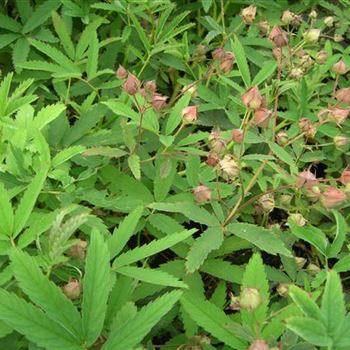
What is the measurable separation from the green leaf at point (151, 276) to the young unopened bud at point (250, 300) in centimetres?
15

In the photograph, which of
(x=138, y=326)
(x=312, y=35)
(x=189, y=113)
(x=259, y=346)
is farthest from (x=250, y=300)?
(x=312, y=35)

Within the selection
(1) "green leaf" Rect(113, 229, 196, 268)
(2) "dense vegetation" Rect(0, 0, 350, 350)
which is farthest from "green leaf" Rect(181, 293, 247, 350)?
(1) "green leaf" Rect(113, 229, 196, 268)

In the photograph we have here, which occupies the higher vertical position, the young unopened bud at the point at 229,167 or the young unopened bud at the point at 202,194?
the young unopened bud at the point at 229,167

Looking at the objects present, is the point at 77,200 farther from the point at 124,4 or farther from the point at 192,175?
the point at 124,4

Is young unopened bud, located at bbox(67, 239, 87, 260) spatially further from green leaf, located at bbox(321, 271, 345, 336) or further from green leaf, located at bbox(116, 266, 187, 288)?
green leaf, located at bbox(321, 271, 345, 336)

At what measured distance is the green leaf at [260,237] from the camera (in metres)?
1.35

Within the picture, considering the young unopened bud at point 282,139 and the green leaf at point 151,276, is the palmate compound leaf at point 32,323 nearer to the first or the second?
the green leaf at point 151,276

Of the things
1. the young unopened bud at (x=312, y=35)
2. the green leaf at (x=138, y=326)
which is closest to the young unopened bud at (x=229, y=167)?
the green leaf at (x=138, y=326)

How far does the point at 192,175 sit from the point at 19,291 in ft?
1.77

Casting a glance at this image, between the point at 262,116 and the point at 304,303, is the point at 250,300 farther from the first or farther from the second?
the point at 262,116

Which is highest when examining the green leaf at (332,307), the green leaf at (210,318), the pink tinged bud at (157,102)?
the pink tinged bud at (157,102)

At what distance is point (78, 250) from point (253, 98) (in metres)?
0.53

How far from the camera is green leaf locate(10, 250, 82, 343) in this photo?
0.99m

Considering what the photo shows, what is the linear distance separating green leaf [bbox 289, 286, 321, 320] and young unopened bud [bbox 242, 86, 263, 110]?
539 mm
